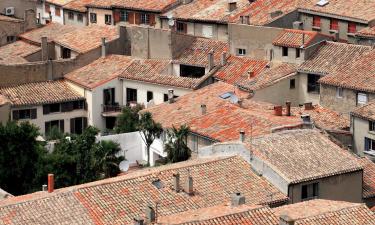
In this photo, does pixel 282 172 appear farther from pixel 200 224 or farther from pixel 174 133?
pixel 174 133

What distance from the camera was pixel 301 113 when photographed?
67875 mm

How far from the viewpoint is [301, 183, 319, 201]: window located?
52.7 meters

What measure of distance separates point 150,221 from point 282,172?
824 cm

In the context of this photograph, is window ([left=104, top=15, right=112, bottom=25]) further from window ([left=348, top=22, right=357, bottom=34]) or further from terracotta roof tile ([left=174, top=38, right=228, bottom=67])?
window ([left=348, top=22, right=357, bottom=34])

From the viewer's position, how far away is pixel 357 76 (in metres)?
70.8

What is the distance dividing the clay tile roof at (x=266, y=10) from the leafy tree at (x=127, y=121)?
44.1 ft

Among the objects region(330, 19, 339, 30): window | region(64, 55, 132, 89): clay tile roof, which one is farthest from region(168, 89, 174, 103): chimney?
region(330, 19, 339, 30): window

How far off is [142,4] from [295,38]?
809 inches

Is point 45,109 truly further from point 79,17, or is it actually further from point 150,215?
point 150,215

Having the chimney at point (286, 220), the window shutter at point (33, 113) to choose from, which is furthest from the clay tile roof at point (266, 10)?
the chimney at point (286, 220)

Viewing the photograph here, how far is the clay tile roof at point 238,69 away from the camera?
76125 mm

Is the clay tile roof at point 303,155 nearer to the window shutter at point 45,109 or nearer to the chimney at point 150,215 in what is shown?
the chimney at point 150,215

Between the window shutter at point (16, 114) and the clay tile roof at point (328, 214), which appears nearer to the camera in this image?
the clay tile roof at point (328, 214)

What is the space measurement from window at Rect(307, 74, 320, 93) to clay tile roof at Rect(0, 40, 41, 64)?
20.5m
